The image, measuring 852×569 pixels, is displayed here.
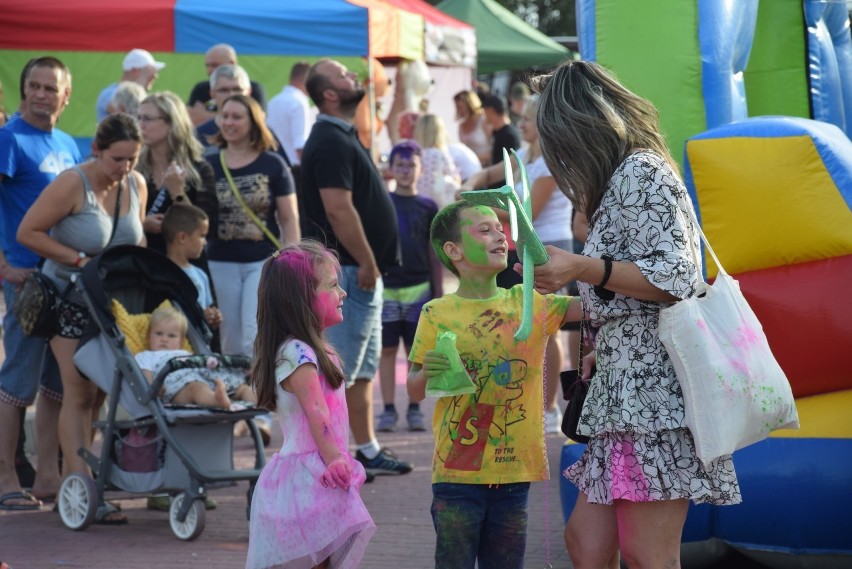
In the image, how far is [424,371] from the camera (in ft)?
13.1

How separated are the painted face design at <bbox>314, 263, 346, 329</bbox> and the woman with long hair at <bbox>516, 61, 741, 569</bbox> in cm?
83

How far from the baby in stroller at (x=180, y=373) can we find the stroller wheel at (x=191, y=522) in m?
0.46

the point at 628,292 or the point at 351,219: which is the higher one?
the point at 351,219

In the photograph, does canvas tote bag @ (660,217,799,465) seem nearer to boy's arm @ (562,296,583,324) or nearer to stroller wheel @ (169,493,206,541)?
boy's arm @ (562,296,583,324)

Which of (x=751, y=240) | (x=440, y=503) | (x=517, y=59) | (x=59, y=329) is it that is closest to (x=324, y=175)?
(x=59, y=329)

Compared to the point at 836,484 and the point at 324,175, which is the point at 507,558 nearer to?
the point at 836,484

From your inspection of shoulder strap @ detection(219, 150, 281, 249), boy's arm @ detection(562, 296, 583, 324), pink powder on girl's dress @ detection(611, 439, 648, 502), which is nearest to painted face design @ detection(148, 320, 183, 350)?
shoulder strap @ detection(219, 150, 281, 249)

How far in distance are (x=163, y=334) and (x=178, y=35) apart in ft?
22.2

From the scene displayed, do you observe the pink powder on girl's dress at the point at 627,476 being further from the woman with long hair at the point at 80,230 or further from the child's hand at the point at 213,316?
the child's hand at the point at 213,316

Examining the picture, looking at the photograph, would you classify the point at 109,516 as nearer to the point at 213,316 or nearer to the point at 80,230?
the point at 213,316

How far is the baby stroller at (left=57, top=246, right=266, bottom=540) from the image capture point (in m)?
5.97

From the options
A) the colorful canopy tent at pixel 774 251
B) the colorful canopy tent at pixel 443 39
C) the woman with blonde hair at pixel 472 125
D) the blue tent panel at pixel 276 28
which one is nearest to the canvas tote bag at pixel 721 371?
the colorful canopy tent at pixel 774 251

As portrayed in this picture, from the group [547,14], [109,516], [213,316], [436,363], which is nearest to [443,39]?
[213,316]

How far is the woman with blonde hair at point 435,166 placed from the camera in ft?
32.3
